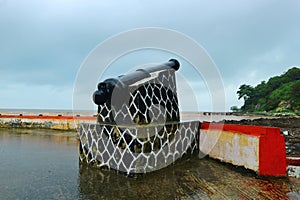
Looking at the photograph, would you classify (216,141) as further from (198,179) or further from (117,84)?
(117,84)

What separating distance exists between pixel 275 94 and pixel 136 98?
6310 cm

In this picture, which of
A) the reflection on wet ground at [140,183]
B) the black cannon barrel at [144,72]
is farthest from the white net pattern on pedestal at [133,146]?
the black cannon barrel at [144,72]

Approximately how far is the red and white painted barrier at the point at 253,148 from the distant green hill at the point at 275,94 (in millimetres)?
53499

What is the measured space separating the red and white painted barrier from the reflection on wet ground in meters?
0.21

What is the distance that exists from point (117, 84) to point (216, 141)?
3535 millimetres

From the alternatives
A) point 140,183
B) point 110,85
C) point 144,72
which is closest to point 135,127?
point 110,85

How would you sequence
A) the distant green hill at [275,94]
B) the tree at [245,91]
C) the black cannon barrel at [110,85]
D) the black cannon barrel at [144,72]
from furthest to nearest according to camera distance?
1. the tree at [245,91]
2. the distant green hill at [275,94]
3. the black cannon barrel at [144,72]
4. the black cannon barrel at [110,85]

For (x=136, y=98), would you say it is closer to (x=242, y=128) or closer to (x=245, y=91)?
(x=242, y=128)

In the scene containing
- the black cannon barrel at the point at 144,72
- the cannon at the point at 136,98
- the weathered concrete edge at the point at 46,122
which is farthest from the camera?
the weathered concrete edge at the point at 46,122

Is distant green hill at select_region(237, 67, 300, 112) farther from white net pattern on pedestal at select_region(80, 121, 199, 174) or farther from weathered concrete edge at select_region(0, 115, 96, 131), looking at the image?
white net pattern on pedestal at select_region(80, 121, 199, 174)

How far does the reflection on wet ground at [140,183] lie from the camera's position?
13.9 ft

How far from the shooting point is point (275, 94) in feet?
198

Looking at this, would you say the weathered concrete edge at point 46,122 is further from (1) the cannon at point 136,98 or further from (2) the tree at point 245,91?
(2) the tree at point 245,91

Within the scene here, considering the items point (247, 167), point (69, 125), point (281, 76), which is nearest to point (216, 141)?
point (247, 167)
